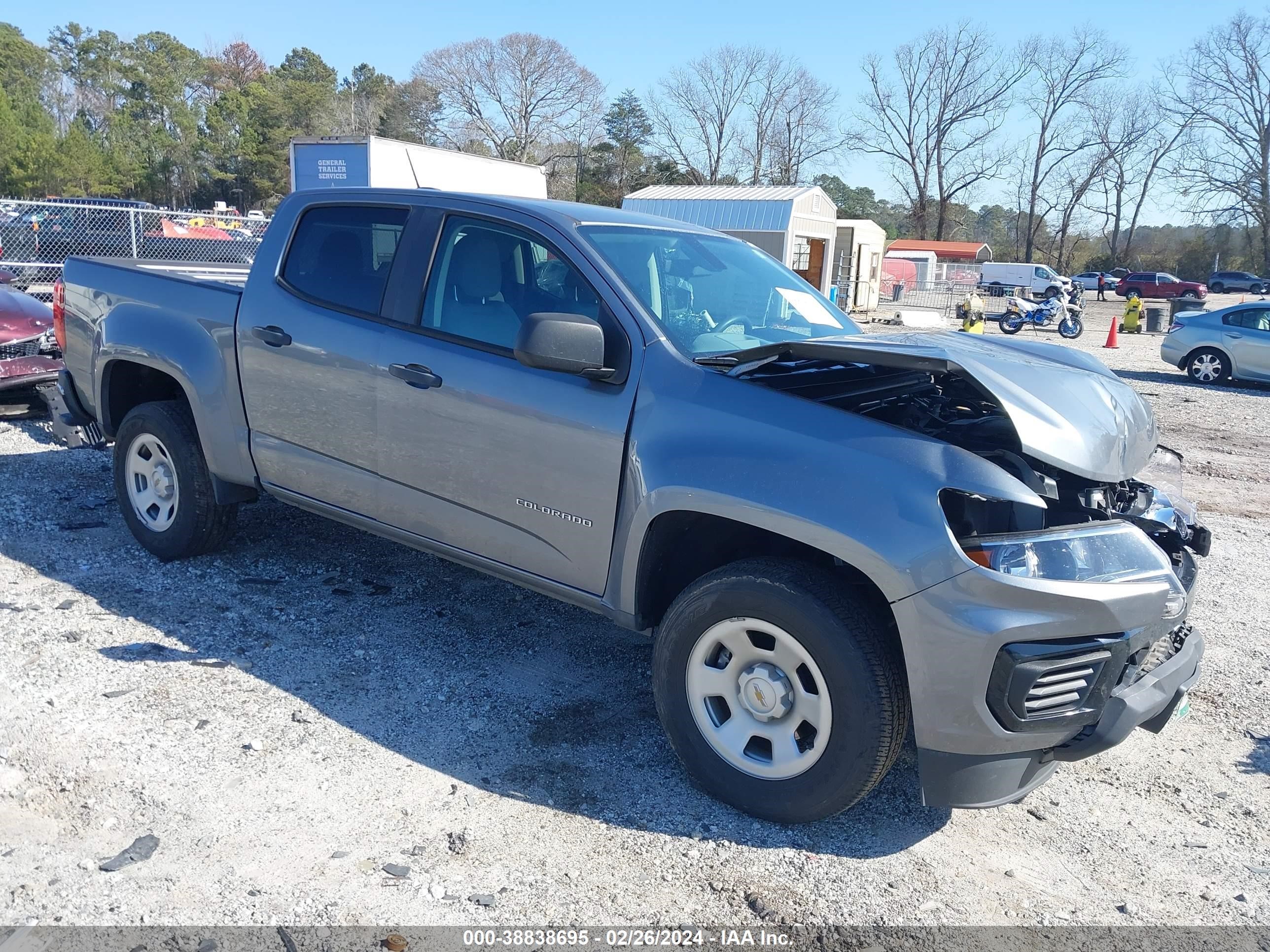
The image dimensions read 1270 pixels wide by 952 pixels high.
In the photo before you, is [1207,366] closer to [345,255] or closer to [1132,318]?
[1132,318]

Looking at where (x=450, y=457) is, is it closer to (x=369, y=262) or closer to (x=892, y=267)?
(x=369, y=262)

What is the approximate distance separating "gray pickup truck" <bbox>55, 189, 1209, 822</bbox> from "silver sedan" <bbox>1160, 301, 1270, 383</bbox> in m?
13.8

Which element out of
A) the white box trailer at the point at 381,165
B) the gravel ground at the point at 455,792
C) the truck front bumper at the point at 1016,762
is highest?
the white box trailer at the point at 381,165

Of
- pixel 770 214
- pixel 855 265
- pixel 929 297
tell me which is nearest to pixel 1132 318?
pixel 855 265

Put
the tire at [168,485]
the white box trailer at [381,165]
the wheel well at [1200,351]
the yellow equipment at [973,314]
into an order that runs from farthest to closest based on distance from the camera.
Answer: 1. the yellow equipment at [973,314]
2. the white box trailer at [381,165]
3. the wheel well at [1200,351]
4. the tire at [168,485]

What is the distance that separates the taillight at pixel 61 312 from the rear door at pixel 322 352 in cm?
167

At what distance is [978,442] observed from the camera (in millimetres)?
3273

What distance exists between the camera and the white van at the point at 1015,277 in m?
47.8

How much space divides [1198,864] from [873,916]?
1.13m

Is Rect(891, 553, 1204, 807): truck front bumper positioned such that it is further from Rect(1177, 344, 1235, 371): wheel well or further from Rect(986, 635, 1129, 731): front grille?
Rect(1177, 344, 1235, 371): wheel well

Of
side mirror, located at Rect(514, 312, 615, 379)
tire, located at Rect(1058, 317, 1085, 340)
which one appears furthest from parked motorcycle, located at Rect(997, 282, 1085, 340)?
side mirror, located at Rect(514, 312, 615, 379)

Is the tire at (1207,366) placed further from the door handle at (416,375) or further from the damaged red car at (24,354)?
the damaged red car at (24,354)

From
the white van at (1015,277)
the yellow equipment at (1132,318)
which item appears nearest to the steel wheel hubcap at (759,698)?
the yellow equipment at (1132,318)

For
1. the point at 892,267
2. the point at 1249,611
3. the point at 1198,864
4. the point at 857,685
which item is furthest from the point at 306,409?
the point at 892,267
